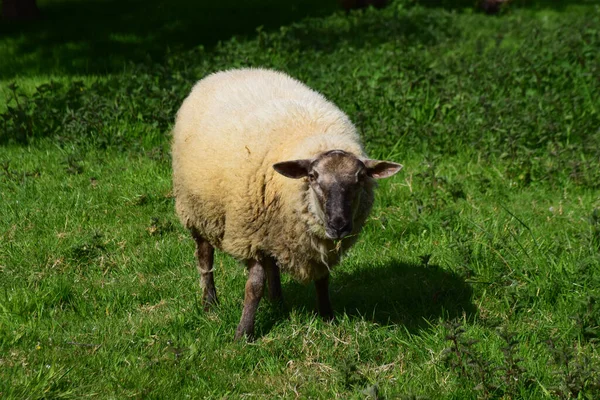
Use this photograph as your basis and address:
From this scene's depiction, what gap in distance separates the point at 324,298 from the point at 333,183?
0.86 metres

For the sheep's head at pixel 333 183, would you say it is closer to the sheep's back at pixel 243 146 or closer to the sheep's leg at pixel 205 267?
the sheep's back at pixel 243 146

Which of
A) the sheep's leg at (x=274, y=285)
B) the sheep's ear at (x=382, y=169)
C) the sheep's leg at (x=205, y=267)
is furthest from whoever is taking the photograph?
the sheep's leg at (x=205, y=267)

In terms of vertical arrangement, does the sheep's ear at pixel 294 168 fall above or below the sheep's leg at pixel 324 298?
above

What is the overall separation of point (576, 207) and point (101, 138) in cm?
418

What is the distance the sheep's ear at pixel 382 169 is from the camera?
422cm

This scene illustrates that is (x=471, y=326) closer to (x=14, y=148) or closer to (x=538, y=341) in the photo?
(x=538, y=341)

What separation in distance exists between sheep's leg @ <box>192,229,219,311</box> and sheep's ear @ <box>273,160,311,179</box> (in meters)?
1.10

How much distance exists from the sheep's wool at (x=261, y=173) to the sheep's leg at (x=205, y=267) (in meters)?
0.14

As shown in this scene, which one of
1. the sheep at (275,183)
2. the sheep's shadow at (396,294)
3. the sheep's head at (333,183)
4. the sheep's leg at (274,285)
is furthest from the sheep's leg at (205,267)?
the sheep's head at (333,183)

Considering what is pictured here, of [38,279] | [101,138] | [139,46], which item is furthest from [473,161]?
[139,46]

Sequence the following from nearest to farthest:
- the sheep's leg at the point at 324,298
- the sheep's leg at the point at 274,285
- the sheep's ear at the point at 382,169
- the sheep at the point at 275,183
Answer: the sheep at the point at 275,183
the sheep's ear at the point at 382,169
the sheep's leg at the point at 324,298
the sheep's leg at the point at 274,285

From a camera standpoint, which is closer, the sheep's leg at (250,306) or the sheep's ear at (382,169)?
the sheep's ear at (382,169)

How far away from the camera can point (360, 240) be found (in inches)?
221

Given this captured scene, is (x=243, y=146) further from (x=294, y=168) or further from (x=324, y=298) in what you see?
(x=324, y=298)
